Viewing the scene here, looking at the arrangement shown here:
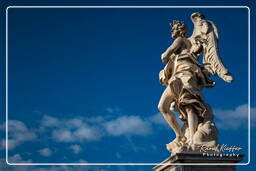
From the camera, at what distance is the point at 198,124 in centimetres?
1667

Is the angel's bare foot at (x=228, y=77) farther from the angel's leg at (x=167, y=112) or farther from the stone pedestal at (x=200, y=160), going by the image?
the stone pedestal at (x=200, y=160)

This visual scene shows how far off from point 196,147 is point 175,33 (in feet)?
8.82

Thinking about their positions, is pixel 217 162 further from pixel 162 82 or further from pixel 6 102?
pixel 6 102

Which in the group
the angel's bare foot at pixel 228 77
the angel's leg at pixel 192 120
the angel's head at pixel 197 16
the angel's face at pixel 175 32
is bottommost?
the angel's leg at pixel 192 120

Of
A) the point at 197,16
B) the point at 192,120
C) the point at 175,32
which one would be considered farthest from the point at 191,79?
the point at 197,16

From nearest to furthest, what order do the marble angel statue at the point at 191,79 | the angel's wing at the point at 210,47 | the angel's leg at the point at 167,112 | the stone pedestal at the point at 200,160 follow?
the stone pedestal at the point at 200,160 → the marble angel statue at the point at 191,79 → the angel's wing at the point at 210,47 → the angel's leg at the point at 167,112

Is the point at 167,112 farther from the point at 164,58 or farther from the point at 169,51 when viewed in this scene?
the point at 169,51

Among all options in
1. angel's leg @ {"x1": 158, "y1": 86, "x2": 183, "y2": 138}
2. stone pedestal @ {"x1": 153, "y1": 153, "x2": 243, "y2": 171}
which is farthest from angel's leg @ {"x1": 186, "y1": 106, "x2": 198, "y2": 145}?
stone pedestal @ {"x1": 153, "y1": 153, "x2": 243, "y2": 171}

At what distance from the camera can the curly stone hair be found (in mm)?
17219

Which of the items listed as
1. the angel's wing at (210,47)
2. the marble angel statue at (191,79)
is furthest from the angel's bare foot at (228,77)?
the angel's wing at (210,47)

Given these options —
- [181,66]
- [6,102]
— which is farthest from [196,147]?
[6,102]

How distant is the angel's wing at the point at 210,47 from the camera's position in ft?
54.9

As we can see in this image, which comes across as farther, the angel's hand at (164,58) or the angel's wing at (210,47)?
the angel's hand at (164,58)

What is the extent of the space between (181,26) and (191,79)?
1298mm
